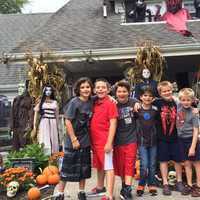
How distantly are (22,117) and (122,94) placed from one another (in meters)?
4.11

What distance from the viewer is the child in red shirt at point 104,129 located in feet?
17.2

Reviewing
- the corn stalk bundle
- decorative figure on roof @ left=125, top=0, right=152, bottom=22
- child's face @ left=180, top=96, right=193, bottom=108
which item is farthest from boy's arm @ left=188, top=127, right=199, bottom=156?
decorative figure on roof @ left=125, top=0, right=152, bottom=22

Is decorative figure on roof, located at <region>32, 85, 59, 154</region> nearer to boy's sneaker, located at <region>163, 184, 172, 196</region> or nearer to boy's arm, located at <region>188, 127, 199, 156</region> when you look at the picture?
boy's sneaker, located at <region>163, 184, 172, 196</region>

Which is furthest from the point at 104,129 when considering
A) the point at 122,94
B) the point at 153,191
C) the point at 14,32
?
the point at 14,32

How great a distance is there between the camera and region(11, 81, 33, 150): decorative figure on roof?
8.96 metres

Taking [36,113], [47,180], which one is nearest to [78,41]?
[36,113]

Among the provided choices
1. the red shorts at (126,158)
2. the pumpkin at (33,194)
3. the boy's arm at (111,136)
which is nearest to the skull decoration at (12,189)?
the pumpkin at (33,194)

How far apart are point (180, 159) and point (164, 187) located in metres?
0.44

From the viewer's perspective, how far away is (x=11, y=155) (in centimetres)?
741

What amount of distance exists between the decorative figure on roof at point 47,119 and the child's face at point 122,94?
8.44ft

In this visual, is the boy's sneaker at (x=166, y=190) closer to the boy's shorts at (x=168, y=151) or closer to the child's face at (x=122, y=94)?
the boy's shorts at (x=168, y=151)

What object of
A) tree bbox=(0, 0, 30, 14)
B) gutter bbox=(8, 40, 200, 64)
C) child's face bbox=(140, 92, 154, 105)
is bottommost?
child's face bbox=(140, 92, 154, 105)

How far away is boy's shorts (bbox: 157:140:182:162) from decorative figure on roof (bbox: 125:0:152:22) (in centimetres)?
685

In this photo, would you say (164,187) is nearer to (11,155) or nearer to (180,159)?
(180,159)
